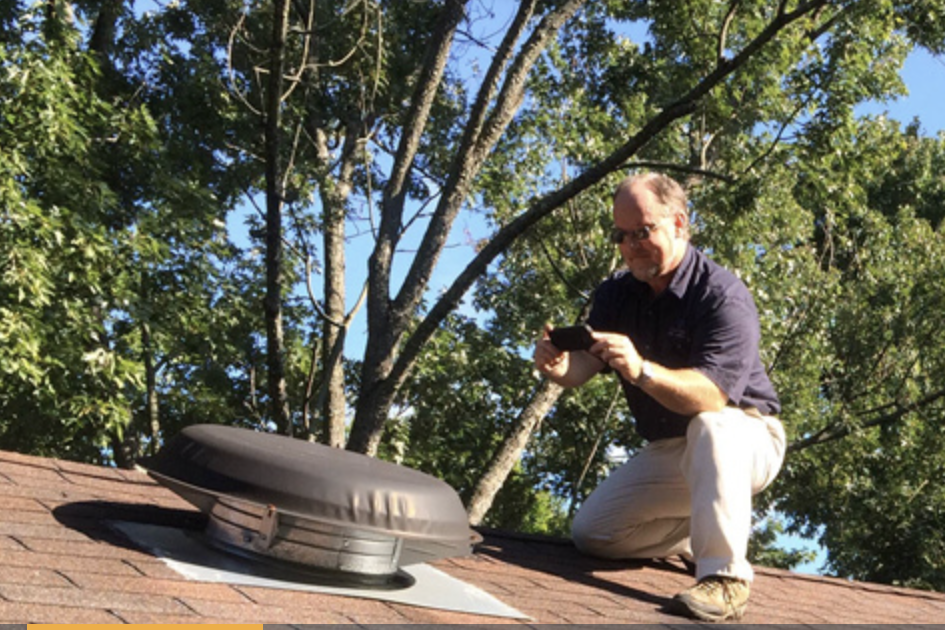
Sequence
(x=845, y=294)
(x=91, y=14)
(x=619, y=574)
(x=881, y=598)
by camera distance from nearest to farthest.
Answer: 1. (x=619, y=574)
2. (x=881, y=598)
3. (x=91, y=14)
4. (x=845, y=294)

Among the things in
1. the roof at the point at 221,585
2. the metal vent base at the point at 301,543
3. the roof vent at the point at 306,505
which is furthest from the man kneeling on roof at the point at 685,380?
the metal vent base at the point at 301,543

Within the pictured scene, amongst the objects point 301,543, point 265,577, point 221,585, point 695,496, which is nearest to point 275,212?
point 695,496

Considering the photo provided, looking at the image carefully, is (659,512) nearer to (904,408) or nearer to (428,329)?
(428,329)

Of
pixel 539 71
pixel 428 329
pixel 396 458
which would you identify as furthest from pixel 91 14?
pixel 428 329

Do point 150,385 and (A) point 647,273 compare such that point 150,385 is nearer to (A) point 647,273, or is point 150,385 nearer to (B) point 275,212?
(B) point 275,212

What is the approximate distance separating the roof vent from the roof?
0.57 feet

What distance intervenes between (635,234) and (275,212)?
601 centimetres

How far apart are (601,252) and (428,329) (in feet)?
14.2

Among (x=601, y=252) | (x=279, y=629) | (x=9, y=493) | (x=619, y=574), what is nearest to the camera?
(x=279, y=629)

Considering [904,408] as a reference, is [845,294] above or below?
above

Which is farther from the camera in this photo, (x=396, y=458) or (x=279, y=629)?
(x=396, y=458)

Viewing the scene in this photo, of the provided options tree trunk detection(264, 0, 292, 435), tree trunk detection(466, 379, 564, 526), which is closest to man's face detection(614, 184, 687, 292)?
tree trunk detection(264, 0, 292, 435)

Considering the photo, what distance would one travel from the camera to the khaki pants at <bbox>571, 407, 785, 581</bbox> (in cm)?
355

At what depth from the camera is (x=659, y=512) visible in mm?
4086
